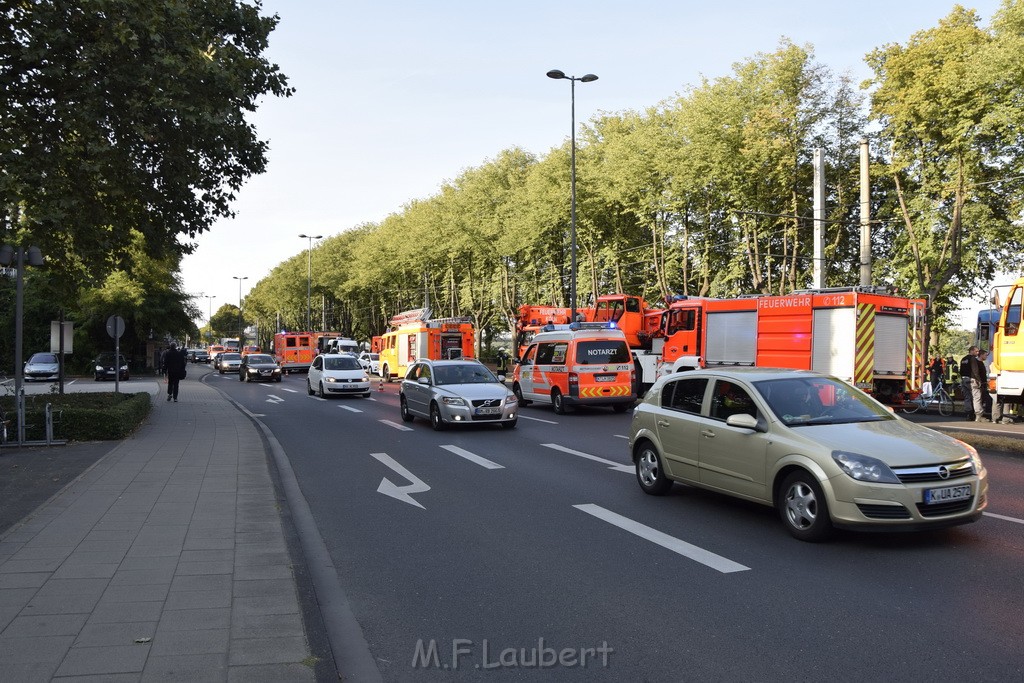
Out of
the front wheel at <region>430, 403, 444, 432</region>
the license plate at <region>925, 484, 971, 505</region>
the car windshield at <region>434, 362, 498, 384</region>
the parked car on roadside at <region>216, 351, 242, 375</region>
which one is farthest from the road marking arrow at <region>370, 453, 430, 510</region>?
the parked car on roadside at <region>216, 351, 242, 375</region>

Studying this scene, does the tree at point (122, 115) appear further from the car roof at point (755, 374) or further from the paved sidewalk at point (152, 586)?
the car roof at point (755, 374)

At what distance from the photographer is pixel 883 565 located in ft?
20.0

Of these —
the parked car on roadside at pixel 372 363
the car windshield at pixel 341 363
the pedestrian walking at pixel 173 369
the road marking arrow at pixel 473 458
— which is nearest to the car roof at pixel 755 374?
the road marking arrow at pixel 473 458

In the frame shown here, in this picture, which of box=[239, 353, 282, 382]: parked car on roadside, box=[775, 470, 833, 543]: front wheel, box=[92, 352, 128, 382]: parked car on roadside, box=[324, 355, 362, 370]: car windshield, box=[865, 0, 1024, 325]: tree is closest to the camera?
box=[775, 470, 833, 543]: front wheel

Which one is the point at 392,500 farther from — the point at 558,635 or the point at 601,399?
the point at 601,399

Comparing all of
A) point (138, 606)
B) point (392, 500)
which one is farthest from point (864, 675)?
point (392, 500)

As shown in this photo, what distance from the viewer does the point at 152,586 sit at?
5395 millimetres

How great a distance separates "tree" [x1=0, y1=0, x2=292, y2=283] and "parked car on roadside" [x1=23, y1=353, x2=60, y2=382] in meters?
24.9

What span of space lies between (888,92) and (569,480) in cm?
2341

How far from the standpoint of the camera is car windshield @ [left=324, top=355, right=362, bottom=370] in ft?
93.8

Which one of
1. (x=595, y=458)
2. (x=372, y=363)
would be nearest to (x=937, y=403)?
(x=595, y=458)

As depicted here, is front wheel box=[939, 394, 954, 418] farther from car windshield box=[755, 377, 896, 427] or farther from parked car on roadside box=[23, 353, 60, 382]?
parked car on roadside box=[23, 353, 60, 382]

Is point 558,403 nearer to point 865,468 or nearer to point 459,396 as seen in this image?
point 459,396

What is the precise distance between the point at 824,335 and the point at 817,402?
11521 mm
